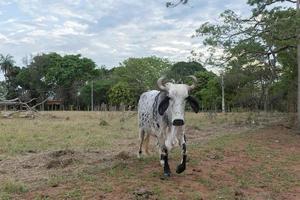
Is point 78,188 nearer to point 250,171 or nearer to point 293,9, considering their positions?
point 250,171

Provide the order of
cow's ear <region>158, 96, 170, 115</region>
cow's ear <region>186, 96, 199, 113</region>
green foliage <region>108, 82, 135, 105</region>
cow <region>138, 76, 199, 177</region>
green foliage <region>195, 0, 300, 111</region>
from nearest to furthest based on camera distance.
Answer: cow <region>138, 76, 199, 177</region>
cow's ear <region>158, 96, 170, 115</region>
cow's ear <region>186, 96, 199, 113</region>
green foliage <region>195, 0, 300, 111</region>
green foliage <region>108, 82, 135, 105</region>

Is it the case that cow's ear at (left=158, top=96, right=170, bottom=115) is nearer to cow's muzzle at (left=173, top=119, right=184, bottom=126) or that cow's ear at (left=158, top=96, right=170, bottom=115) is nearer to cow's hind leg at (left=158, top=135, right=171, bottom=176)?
cow's muzzle at (left=173, top=119, right=184, bottom=126)

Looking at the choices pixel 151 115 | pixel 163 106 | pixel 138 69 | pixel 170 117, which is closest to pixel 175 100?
pixel 163 106

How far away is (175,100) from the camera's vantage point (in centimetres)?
755

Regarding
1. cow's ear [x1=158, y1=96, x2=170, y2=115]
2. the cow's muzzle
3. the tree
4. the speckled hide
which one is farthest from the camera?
the tree

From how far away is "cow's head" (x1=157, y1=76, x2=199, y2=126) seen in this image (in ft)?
24.5

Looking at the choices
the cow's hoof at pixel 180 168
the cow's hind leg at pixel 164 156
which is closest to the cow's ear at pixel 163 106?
the cow's hind leg at pixel 164 156

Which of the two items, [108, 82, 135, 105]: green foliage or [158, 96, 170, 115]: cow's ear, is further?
[108, 82, 135, 105]: green foliage

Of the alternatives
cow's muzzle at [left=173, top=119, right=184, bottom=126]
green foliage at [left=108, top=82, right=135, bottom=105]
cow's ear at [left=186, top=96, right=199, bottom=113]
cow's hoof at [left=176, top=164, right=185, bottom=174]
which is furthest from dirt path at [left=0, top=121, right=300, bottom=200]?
green foliage at [left=108, top=82, right=135, bottom=105]

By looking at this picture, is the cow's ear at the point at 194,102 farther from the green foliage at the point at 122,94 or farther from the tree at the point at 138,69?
the tree at the point at 138,69

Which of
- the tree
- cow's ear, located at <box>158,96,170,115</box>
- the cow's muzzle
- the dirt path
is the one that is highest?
the tree

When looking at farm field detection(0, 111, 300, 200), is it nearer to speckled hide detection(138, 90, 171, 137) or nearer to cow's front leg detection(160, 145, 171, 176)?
cow's front leg detection(160, 145, 171, 176)

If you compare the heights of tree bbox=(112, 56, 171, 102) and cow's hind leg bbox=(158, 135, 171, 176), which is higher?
tree bbox=(112, 56, 171, 102)

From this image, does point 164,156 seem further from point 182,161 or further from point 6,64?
point 6,64
